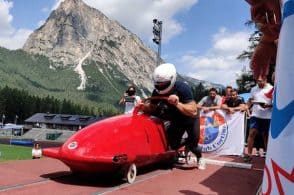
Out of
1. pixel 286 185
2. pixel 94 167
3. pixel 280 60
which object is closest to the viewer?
pixel 286 185

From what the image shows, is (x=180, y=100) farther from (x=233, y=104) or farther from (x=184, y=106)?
(x=233, y=104)

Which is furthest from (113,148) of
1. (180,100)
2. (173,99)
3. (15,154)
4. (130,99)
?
(15,154)

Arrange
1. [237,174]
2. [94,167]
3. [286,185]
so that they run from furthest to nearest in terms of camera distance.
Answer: [237,174] → [94,167] → [286,185]

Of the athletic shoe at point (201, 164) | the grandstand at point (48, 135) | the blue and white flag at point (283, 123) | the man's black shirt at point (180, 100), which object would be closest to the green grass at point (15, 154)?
the athletic shoe at point (201, 164)

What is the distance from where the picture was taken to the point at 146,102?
23.4ft

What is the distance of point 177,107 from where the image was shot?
6723 mm

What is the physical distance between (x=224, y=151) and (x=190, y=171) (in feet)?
11.6

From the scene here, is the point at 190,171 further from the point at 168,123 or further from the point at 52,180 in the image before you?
the point at 52,180

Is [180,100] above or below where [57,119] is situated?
below

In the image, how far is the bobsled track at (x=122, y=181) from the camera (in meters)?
5.01

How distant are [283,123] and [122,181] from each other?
3.60 m

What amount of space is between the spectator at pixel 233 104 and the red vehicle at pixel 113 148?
4.52 meters

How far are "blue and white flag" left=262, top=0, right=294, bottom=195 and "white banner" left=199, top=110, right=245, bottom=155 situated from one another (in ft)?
26.5

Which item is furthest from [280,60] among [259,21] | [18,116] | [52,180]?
[18,116]
